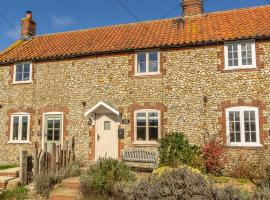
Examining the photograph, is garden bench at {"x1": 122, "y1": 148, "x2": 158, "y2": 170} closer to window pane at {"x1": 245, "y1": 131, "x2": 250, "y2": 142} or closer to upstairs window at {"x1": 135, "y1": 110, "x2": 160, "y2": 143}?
upstairs window at {"x1": 135, "y1": 110, "x2": 160, "y2": 143}

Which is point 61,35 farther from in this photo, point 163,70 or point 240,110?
point 240,110

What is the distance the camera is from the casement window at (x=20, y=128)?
1598 centimetres

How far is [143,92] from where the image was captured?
14.2m

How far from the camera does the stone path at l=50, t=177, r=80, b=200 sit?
9656 millimetres

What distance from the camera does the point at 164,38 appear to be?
591 inches

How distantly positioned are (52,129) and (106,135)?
10.4 ft

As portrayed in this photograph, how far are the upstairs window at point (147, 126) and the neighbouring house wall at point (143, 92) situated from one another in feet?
1.03

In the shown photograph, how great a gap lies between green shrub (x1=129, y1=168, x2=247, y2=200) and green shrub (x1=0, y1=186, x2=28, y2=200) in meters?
4.93

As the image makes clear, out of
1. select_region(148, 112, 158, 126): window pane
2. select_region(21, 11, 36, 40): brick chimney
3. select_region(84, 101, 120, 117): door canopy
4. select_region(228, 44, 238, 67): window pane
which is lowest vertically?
select_region(148, 112, 158, 126): window pane

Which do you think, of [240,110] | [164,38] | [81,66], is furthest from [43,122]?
[240,110]

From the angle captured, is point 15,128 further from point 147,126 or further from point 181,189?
point 181,189

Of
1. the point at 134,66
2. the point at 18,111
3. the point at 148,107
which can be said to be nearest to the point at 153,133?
the point at 148,107

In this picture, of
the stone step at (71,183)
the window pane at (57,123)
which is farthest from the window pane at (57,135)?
the stone step at (71,183)

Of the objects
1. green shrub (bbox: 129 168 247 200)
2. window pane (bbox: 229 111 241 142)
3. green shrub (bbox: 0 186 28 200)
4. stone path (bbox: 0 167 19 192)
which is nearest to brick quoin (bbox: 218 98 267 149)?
window pane (bbox: 229 111 241 142)
